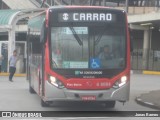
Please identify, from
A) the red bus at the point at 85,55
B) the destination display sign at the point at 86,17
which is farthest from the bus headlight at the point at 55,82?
the destination display sign at the point at 86,17

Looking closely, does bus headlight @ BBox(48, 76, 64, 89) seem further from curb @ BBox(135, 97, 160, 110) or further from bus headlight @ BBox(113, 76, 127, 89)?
curb @ BBox(135, 97, 160, 110)

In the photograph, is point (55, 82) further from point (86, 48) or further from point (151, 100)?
point (151, 100)

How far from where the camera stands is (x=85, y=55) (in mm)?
14820

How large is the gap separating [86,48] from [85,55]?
0.20m

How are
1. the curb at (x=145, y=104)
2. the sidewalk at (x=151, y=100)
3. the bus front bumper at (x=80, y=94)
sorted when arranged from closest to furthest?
the bus front bumper at (x=80, y=94) < the curb at (x=145, y=104) < the sidewalk at (x=151, y=100)

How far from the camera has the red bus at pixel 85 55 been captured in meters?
14.7

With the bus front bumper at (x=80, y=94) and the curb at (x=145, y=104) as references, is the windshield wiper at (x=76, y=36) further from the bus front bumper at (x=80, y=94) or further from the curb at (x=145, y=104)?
the curb at (x=145, y=104)

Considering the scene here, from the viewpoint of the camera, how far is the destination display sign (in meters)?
15.1

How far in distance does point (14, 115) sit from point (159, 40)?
157 feet

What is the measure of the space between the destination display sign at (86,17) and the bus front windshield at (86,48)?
0.77 ft

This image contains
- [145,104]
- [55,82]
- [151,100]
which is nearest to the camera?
[55,82]

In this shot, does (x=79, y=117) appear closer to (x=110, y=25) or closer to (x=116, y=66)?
(x=116, y=66)

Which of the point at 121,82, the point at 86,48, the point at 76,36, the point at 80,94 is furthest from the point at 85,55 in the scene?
the point at 121,82

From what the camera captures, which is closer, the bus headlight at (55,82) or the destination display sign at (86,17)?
the bus headlight at (55,82)
